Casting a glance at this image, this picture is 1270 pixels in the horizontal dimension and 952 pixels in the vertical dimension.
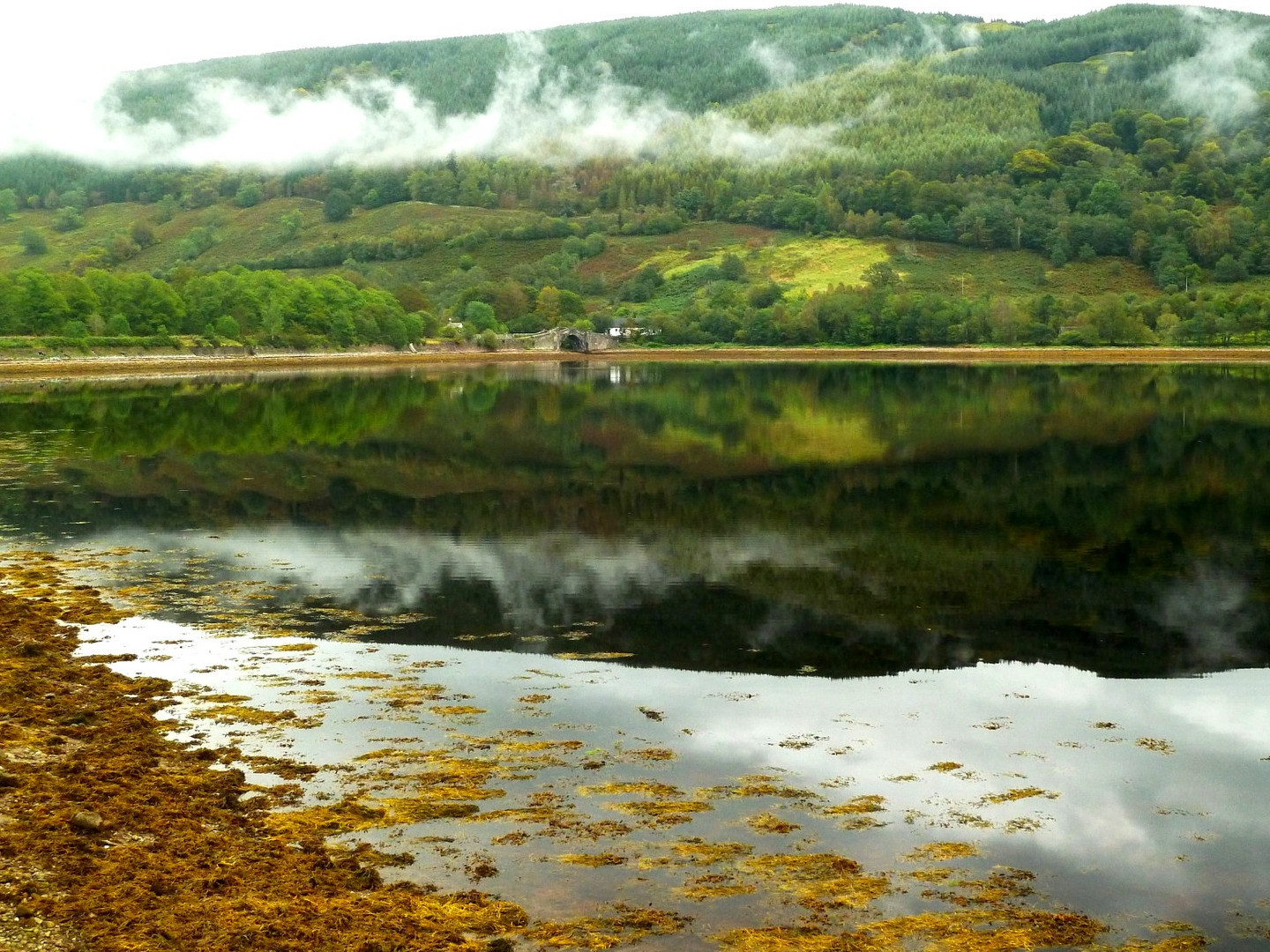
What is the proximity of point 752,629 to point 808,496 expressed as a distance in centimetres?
1690

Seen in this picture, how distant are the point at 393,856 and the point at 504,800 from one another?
6.09 ft

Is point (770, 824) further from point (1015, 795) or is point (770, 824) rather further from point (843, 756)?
point (1015, 795)

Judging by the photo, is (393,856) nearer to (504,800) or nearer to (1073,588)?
(504,800)

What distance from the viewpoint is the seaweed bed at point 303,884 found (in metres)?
11.3

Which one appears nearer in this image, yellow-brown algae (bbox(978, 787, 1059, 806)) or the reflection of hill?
yellow-brown algae (bbox(978, 787, 1059, 806))

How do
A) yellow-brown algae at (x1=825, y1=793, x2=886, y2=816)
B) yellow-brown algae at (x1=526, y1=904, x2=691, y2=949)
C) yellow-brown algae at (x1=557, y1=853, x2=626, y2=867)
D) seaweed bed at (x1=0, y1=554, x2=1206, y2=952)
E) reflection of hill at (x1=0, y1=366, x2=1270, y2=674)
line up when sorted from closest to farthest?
seaweed bed at (x1=0, y1=554, x2=1206, y2=952)
yellow-brown algae at (x1=526, y1=904, x2=691, y2=949)
yellow-brown algae at (x1=557, y1=853, x2=626, y2=867)
yellow-brown algae at (x1=825, y1=793, x2=886, y2=816)
reflection of hill at (x1=0, y1=366, x2=1270, y2=674)

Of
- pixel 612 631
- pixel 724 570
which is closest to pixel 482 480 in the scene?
pixel 724 570

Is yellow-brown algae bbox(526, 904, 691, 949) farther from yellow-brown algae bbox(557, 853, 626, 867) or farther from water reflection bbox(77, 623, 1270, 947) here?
yellow-brown algae bbox(557, 853, 626, 867)

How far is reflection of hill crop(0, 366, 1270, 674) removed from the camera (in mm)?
23438

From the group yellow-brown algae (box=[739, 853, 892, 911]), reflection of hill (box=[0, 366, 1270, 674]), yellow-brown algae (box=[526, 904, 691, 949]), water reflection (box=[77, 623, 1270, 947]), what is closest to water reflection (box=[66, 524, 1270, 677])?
reflection of hill (box=[0, 366, 1270, 674])

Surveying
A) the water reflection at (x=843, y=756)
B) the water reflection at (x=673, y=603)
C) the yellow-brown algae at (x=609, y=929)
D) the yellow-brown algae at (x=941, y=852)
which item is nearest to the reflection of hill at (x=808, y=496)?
the water reflection at (x=673, y=603)

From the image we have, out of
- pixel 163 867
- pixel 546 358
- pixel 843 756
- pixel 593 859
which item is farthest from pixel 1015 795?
pixel 546 358

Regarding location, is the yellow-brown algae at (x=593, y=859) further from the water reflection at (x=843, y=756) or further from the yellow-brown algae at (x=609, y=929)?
the yellow-brown algae at (x=609, y=929)

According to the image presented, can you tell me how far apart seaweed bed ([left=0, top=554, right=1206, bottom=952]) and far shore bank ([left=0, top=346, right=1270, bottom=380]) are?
110909 mm
